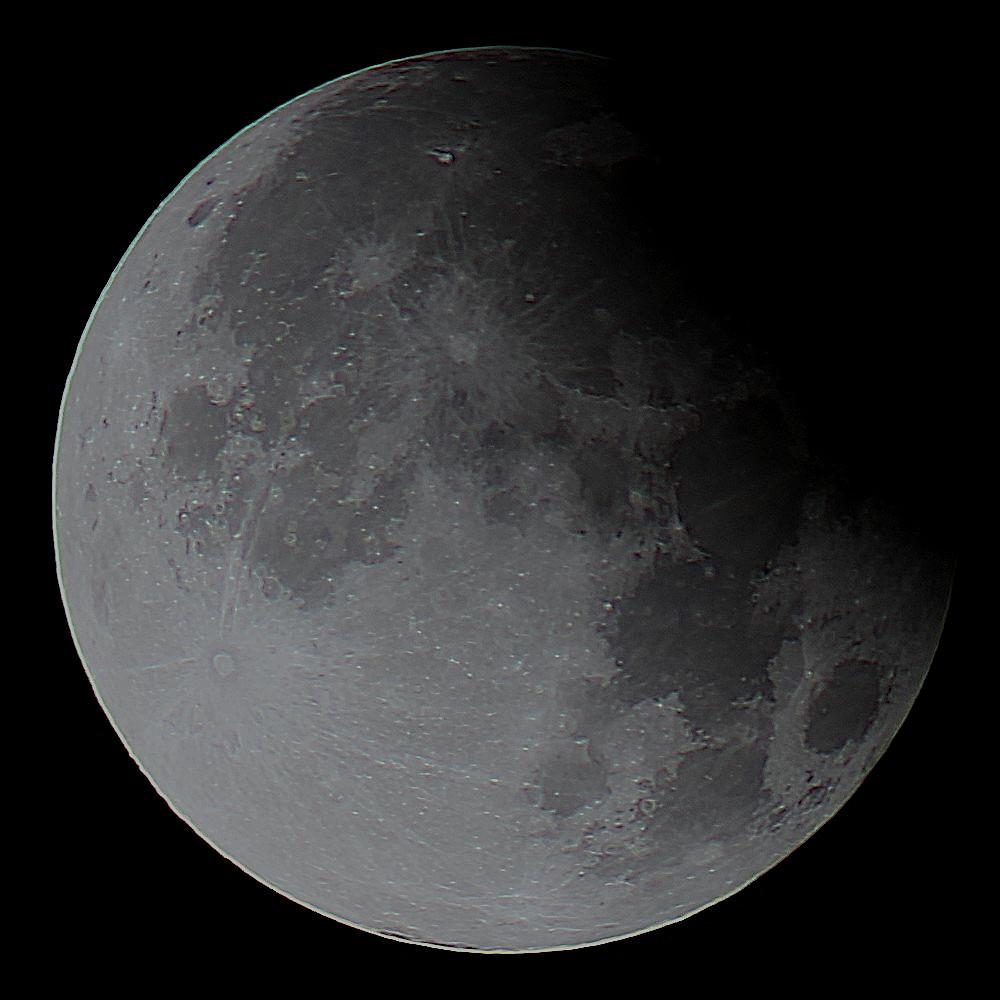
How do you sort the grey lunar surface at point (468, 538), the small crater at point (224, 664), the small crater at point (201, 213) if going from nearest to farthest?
the grey lunar surface at point (468, 538)
the small crater at point (224, 664)
the small crater at point (201, 213)

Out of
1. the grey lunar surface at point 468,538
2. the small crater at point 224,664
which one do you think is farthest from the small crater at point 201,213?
the small crater at point 224,664

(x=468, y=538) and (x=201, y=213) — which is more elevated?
(x=201, y=213)

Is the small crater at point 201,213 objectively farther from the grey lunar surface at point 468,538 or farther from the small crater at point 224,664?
the small crater at point 224,664

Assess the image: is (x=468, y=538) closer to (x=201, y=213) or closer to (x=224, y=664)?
(x=224, y=664)

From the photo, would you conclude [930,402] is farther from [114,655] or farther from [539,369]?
[114,655]

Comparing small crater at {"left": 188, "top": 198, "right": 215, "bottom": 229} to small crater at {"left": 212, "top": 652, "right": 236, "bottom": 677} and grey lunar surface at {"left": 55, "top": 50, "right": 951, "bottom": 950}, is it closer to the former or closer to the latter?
grey lunar surface at {"left": 55, "top": 50, "right": 951, "bottom": 950}

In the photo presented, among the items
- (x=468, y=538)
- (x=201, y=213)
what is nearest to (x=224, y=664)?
(x=468, y=538)

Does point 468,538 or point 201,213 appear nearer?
point 468,538

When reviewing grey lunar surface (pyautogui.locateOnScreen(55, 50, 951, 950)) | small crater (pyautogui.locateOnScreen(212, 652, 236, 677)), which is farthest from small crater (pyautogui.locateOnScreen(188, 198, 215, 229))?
small crater (pyautogui.locateOnScreen(212, 652, 236, 677))

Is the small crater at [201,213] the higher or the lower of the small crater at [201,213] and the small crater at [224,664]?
the higher
